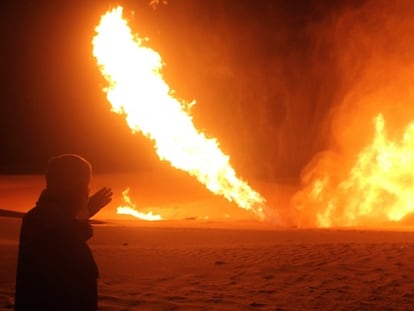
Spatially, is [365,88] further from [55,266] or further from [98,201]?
[55,266]

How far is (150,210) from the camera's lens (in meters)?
23.8

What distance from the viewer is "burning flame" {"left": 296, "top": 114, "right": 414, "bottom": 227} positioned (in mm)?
17906

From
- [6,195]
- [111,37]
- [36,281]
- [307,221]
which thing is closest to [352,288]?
[36,281]

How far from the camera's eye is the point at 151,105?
51.3ft

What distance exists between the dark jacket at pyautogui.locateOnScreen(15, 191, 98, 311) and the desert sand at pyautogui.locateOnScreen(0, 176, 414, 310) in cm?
359

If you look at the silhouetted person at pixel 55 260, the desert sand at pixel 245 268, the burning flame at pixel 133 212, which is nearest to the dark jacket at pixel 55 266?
the silhouetted person at pixel 55 260

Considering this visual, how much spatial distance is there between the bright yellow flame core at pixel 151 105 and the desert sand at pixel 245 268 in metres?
3.77

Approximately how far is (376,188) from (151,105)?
26.7ft

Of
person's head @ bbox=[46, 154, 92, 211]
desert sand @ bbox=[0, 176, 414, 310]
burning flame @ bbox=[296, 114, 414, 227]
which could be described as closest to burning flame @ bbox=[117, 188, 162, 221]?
burning flame @ bbox=[296, 114, 414, 227]

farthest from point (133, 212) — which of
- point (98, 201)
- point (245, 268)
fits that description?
point (98, 201)

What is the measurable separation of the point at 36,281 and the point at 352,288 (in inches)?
208

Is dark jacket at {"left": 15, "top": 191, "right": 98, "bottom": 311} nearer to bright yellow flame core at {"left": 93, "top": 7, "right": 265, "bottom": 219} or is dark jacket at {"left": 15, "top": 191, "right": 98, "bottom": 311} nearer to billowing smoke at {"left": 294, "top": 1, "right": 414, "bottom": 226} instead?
bright yellow flame core at {"left": 93, "top": 7, "right": 265, "bottom": 219}

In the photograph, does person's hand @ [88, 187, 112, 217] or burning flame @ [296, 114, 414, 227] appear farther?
burning flame @ [296, 114, 414, 227]

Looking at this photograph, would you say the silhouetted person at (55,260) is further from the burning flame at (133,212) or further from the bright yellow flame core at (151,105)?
the burning flame at (133,212)
